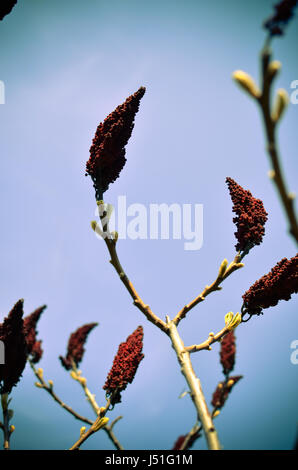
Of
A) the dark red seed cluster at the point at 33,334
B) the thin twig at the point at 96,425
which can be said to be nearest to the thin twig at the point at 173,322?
the thin twig at the point at 96,425

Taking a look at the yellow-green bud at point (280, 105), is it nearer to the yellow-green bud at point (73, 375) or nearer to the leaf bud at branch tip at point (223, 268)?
the leaf bud at branch tip at point (223, 268)

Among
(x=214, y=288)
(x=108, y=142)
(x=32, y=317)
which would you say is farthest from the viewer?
(x=32, y=317)

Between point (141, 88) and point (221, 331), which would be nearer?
point (221, 331)

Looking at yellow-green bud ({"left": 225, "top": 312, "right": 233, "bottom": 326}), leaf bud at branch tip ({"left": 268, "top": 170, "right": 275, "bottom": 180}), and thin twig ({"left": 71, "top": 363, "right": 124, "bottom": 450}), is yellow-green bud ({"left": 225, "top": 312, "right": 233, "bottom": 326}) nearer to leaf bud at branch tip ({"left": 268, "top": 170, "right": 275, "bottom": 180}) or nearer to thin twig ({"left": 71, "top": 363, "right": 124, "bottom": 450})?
leaf bud at branch tip ({"left": 268, "top": 170, "right": 275, "bottom": 180})

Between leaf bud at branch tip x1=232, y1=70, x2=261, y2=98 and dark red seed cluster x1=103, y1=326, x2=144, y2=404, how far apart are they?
11.1ft

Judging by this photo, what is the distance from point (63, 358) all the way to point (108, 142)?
5720 mm

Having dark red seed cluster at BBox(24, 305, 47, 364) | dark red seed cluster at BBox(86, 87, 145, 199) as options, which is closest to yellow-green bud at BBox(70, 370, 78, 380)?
dark red seed cluster at BBox(24, 305, 47, 364)

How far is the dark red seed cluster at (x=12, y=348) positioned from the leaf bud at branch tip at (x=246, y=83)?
388 centimetres

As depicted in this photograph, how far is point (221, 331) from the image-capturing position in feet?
9.37

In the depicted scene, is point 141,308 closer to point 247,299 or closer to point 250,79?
point 247,299

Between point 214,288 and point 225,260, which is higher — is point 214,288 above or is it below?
below

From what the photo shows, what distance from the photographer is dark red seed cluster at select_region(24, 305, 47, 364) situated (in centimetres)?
609
